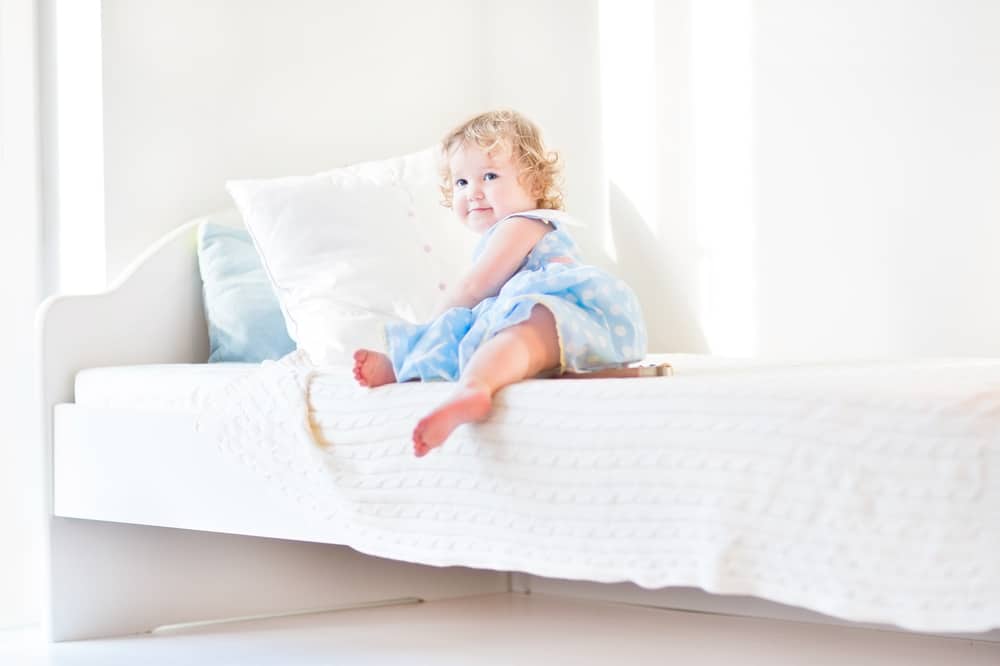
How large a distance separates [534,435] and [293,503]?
1.42 ft

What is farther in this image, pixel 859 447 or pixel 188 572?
pixel 188 572

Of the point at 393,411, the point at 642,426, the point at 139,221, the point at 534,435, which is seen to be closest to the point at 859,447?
the point at 642,426

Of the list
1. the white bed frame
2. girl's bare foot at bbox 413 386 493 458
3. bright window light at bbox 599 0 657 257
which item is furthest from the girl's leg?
bright window light at bbox 599 0 657 257

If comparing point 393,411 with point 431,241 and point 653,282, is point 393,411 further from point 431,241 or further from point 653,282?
point 653,282

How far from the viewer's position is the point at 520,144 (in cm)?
200

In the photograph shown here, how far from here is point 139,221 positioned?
2516 mm

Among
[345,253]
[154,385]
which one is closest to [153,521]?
[154,385]

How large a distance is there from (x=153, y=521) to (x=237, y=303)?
20.7 inches

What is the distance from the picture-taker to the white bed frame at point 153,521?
200cm

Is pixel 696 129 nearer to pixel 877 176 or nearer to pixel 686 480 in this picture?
pixel 877 176

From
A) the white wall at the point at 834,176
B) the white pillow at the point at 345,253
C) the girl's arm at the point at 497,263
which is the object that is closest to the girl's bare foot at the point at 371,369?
the girl's arm at the point at 497,263

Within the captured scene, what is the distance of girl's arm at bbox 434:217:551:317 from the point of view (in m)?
1.83

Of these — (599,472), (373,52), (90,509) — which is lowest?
(90,509)

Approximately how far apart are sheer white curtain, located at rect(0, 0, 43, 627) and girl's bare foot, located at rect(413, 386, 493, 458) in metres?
1.18
